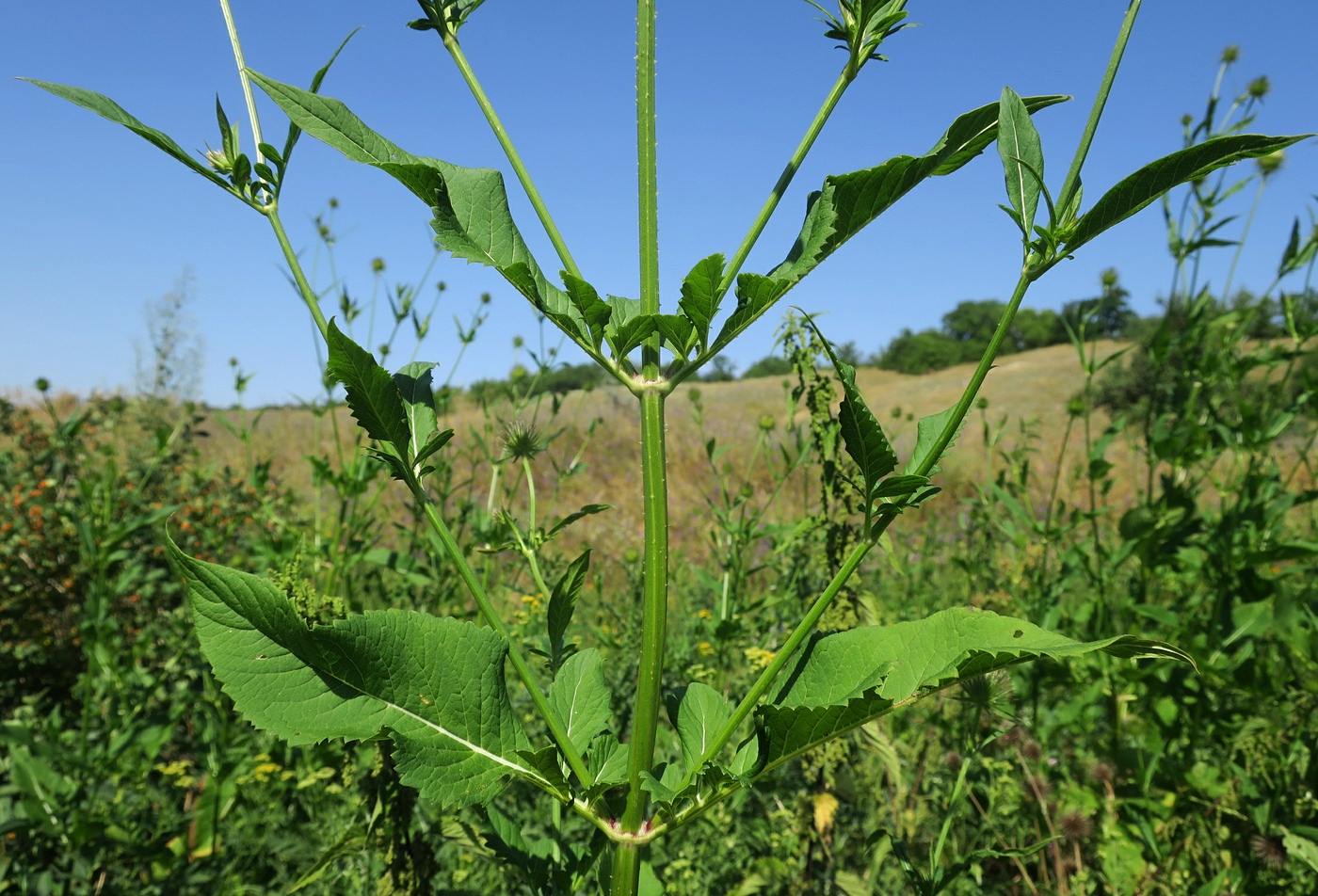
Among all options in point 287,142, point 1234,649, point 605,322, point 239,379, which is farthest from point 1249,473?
point 239,379

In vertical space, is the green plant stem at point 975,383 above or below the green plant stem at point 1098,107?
below

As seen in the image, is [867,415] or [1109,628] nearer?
[867,415]

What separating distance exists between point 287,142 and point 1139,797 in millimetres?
2693

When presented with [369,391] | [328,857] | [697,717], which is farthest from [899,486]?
[328,857]

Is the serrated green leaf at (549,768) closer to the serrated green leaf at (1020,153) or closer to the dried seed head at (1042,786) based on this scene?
the serrated green leaf at (1020,153)

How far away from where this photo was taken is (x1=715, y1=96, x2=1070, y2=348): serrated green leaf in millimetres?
720

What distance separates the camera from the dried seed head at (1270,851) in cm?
194

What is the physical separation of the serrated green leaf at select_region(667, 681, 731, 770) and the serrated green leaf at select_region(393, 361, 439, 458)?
16.1 inches

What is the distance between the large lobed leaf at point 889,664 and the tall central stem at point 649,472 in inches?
4.6

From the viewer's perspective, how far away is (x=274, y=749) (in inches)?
101

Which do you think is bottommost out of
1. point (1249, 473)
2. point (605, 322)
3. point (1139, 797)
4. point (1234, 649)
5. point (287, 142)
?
point (1139, 797)

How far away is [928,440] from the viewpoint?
88 centimetres

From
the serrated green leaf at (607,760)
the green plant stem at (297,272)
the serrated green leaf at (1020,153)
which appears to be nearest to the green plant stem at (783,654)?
the serrated green leaf at (607,760)

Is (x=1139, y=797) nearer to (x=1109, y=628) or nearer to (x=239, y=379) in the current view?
(x=1109, y=628)
